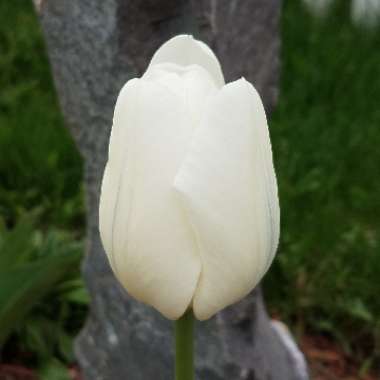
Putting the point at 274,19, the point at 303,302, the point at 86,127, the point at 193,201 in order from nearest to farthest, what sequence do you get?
the point at 193,201 < the point at 86,127 < the point at 274,19 < the point at 303,302

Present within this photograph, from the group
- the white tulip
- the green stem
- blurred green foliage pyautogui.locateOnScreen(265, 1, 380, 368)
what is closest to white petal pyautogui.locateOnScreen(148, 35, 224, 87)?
the white tulip

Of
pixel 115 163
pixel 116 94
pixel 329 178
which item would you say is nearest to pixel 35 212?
pixel 116 94

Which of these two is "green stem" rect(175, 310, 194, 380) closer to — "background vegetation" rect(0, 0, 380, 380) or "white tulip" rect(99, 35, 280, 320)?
"white tulip" rect(99, 35, 280, 320)

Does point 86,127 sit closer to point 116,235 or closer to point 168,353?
point 168,353

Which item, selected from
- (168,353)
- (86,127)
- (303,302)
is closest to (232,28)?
(86,127)

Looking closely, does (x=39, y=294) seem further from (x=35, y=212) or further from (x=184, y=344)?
(x=184, y=344)

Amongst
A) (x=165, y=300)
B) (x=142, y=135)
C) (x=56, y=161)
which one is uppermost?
(x=142, y=135)

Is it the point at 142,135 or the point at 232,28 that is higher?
the point at 142,135

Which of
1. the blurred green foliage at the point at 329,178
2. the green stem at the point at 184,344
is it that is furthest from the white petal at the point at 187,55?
the blurred green foliage at the point at 329,178
